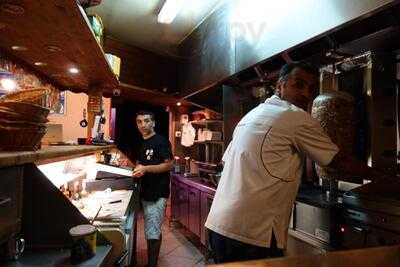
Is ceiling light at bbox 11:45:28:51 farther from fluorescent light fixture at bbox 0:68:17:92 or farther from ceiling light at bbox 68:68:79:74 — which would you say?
ceiling light at bbox 68:68:79:74

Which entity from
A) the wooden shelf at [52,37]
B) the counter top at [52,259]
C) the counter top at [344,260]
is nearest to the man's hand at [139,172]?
the wooden shelf at [52,37]

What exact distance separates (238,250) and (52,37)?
1600 millimetres

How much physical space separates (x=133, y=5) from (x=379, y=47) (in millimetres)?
2886

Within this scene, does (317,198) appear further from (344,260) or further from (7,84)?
(7,84)

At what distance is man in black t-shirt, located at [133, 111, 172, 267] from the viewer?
12.2 feet

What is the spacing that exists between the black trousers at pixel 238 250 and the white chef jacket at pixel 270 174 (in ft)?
0.14

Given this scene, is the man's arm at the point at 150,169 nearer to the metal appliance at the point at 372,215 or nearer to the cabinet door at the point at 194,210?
the cabinet door at the point at 194,210

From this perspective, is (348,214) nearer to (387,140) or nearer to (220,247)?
(387,140)

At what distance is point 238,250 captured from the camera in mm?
1905

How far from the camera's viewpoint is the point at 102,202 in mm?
3184

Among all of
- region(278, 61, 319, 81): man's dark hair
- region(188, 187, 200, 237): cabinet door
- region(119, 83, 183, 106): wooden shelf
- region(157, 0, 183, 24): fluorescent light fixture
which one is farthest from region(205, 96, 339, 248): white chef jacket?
region(119, 83, 183, 106): wooden shelf

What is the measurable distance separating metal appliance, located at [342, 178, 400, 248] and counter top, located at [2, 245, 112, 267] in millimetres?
1355

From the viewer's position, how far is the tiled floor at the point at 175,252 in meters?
4.17

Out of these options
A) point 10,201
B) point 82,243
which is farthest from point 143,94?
point 10,201
